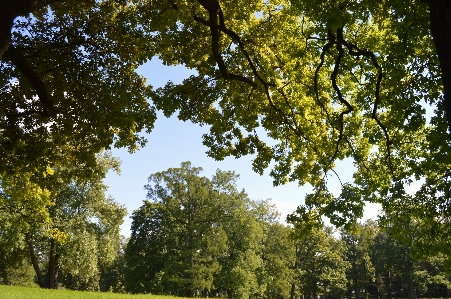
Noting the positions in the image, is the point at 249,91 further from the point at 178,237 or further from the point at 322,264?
the point at 322,264

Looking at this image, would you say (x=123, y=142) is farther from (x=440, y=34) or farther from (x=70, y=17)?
A: (x=440, y=34)

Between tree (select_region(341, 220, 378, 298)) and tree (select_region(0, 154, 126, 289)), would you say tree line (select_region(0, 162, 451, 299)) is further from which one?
tree (select_region(341, 220, 378, 298))

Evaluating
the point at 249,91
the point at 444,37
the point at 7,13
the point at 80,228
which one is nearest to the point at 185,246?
the point at 80,228

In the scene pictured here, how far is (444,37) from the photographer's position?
333 cm

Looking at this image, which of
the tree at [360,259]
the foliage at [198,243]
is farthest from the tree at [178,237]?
the tree at [360,259]

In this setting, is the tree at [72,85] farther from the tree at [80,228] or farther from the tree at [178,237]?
the tree at [178,237]

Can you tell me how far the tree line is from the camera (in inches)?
1181

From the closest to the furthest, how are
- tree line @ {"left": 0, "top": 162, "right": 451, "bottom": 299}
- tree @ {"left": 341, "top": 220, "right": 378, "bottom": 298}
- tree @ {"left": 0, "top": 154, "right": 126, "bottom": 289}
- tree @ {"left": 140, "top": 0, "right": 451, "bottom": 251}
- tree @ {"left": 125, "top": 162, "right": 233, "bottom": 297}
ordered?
tree @ {"left": 140, "top": 0, "right": 451, "bottom": 251}
tree @ {"left": 0, "top": 154, "right": 126, "bottom": 289}
tree line @ {"left": 0, "top": 162, "right": 451, "bottom": 299}
tree @ {"left": 125, "top": 162, "right": 233, "bottom": 297}
tree @ {"left": 341, "top": 220, "right": 378, "bottom": 298}

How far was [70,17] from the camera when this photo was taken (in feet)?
30.5

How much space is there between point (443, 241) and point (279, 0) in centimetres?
781

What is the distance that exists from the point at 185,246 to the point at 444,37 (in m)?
37.1

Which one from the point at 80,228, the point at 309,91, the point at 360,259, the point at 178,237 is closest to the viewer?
the point at 309,91

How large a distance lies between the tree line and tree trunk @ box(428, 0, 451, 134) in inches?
913

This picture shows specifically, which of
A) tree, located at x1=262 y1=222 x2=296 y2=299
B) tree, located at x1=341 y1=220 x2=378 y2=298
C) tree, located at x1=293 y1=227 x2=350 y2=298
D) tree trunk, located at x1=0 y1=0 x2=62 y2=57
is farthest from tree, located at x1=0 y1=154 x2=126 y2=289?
Result: tree, located at x1=341 y1=220 x2=378 y2=298
